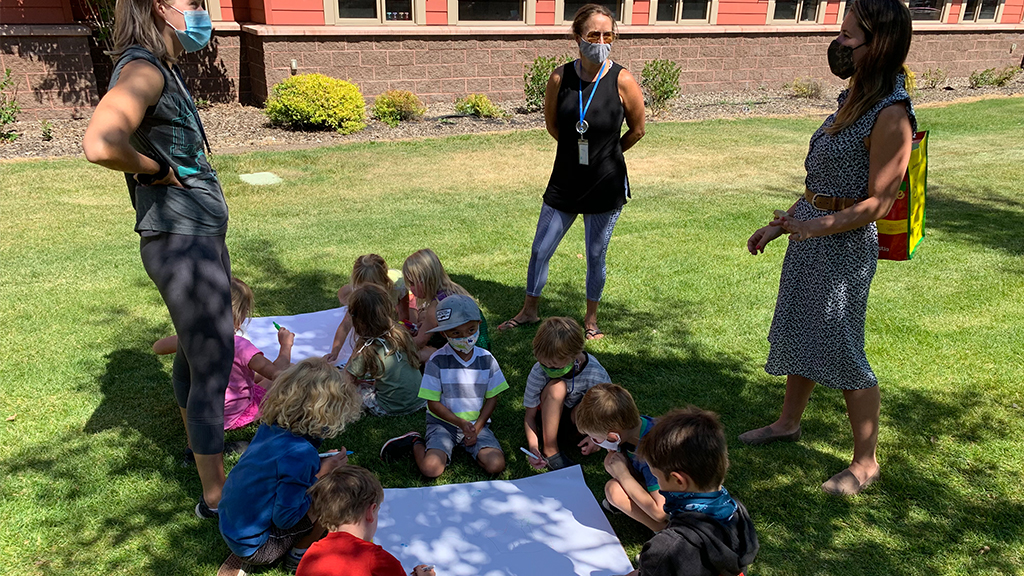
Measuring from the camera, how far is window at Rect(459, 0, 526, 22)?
1405 centimetres

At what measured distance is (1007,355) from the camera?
4512 millimetres

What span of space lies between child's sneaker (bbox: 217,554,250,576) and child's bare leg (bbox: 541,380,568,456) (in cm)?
144

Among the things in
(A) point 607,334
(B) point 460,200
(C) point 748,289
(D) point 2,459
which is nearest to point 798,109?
(B) point 460,200

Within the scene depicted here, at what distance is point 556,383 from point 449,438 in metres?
0.59

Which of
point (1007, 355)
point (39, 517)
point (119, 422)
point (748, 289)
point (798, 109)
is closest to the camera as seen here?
point (39, 517)

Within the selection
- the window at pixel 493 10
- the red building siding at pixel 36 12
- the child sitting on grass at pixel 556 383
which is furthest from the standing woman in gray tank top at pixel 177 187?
the window at pixel 493 10

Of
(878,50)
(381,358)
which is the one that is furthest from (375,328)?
(878,50)

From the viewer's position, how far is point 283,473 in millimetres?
2754

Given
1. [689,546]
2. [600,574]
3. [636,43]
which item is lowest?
[600,574]

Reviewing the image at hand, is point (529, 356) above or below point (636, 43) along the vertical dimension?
below

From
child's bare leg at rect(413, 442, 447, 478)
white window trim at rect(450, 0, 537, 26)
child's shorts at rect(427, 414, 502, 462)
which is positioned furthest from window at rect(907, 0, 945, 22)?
child's bare leg at rect(413, 442, 447, 478)

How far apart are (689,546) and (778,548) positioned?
89cm

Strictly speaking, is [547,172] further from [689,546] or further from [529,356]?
[689,546]

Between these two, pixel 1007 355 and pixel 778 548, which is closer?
pixel 778 548
